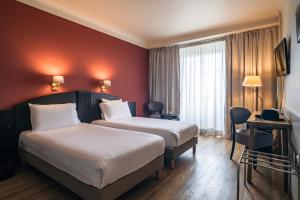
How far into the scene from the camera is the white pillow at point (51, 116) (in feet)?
9.35

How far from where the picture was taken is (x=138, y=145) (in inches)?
85.9

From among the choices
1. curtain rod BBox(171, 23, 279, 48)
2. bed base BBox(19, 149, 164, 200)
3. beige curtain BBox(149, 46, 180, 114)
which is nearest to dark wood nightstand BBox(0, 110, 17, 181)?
bed base BBox(19, 149, 164, 200)

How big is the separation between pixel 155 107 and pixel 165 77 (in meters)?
1.00

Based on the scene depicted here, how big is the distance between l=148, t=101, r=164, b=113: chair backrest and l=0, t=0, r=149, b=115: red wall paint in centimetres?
104

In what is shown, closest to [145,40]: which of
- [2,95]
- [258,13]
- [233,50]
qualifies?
[233,50]

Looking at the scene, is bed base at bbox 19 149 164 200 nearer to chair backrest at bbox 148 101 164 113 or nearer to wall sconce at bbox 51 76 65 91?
wall sconce at bbox 51 76 65 91

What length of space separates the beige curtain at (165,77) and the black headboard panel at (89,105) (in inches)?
78.8

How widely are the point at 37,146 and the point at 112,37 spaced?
10.4 ft

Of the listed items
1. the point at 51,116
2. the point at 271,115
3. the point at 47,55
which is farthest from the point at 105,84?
the point at 271,115

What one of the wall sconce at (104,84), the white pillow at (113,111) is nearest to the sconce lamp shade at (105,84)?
the wall sconce at (104,84)

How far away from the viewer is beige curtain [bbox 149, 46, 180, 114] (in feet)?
17.5

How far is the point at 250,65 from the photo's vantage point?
4.11m

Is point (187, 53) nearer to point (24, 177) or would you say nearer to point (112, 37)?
point (112, 37)

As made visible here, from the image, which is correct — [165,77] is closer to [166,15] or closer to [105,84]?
[105,84]
